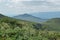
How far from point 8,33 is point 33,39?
9.60 ft

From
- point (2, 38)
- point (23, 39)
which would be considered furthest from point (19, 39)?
point (2, 38)

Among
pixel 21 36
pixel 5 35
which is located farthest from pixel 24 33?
pixel 5 35

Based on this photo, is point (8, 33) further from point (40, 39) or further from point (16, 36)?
point (40, 39)

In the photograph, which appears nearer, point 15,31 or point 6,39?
point 6,39

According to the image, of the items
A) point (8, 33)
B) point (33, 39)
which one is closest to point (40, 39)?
point (33, 39)

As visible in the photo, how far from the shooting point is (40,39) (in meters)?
20.6

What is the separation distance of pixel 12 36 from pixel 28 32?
6.73 ft

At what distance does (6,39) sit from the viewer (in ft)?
64.0

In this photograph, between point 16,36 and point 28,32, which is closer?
point 16,36

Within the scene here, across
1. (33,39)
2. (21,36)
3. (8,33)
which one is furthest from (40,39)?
(8,33)

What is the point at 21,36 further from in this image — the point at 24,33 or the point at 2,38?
the point at 2,38

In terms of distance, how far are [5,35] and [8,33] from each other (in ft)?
1.77

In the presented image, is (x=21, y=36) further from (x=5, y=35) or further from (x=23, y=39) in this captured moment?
(x=5, y=35)

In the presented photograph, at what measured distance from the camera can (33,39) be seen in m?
20.3
